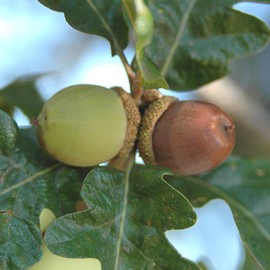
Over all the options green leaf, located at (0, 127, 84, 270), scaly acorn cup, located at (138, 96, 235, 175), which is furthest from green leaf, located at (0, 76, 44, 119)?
scaly acorn cup, located at (138, 96, 235, 175)

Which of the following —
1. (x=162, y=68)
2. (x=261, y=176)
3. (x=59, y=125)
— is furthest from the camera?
(x=261, y=176)

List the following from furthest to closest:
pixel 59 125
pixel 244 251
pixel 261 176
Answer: pixel 244 251 < pixel 261 176 < pixel 59 125

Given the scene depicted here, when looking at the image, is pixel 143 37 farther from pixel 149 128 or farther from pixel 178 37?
pixel 178 37

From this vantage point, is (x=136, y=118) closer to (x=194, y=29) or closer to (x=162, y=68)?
(x=162, y=68)

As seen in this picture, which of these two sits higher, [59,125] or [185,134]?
[59,125]

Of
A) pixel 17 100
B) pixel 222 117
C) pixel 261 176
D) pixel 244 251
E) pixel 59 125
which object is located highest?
pixel 59 125

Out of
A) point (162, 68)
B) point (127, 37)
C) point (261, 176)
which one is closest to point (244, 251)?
point (261, 176)

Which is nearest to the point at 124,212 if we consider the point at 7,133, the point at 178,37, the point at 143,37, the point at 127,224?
the point at 127,224
